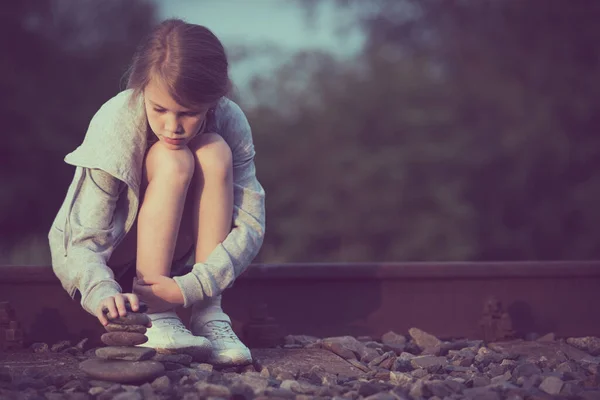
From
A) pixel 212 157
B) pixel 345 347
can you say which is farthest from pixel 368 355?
pixel 212 157

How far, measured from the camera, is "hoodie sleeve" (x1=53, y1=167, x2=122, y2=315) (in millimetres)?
2773

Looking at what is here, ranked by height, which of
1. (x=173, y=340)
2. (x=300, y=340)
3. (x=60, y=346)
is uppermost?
(x=173, y=340)

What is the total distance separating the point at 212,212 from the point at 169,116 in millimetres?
387

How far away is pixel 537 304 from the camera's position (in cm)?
390

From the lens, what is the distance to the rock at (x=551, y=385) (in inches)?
99.8

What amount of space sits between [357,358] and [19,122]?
4555mm

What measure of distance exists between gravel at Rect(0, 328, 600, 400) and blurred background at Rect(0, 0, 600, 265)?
13.0ft

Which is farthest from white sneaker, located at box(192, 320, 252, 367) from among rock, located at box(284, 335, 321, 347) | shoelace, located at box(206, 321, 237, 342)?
rock, located at box(284, 335, 321, 347)

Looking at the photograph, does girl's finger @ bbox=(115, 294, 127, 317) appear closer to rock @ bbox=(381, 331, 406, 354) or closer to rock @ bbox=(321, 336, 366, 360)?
rock @ bbox=(321, 336, 366, 360)

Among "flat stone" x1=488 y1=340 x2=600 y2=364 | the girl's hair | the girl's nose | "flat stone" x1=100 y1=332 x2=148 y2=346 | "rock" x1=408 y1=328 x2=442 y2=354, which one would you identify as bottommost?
"flat stone" x1=488 y1=340 x2=600 y2=364

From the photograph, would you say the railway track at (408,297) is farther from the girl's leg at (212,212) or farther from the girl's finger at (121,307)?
the girl's finger at (121,307)

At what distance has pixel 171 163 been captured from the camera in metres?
2.79

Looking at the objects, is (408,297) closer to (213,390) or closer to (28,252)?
(213,390)

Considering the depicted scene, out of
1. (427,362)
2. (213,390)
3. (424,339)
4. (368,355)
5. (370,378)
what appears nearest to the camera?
(213,390)
